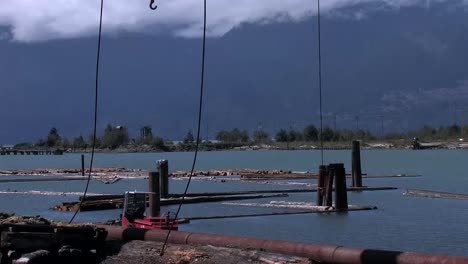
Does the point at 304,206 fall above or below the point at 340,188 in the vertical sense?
below

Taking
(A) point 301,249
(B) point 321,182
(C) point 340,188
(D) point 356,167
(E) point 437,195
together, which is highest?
(D) point 356,167

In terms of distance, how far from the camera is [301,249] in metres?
13.7

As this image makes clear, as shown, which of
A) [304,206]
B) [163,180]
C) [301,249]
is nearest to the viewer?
[301,249]

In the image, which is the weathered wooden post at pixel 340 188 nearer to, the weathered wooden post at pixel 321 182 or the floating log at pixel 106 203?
the weathered wooden post at pixel 321 182

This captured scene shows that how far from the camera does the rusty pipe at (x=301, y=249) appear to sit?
1204cm

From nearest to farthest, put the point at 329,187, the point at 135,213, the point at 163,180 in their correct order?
the point at 135,213
the point at 329,187
the point at 163,180

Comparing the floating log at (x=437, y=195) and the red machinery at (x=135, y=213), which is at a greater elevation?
the red machinery at (x=135, y=213)

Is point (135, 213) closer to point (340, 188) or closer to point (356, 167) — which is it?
point (340, 188)

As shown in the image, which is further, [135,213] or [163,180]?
[163,180]

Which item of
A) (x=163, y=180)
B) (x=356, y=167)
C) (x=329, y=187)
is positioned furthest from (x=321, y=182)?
(x=356, y=167)

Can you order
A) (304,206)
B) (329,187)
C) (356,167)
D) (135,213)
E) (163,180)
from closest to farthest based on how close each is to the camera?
(135,213), (329,187), (304,206), (163,180), (356,167)

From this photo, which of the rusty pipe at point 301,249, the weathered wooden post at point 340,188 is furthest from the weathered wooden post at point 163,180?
the rusty pipe at point 301,249

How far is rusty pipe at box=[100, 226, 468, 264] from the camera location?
1204 centimetres

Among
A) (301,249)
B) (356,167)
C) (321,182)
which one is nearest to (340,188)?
(321,182)
